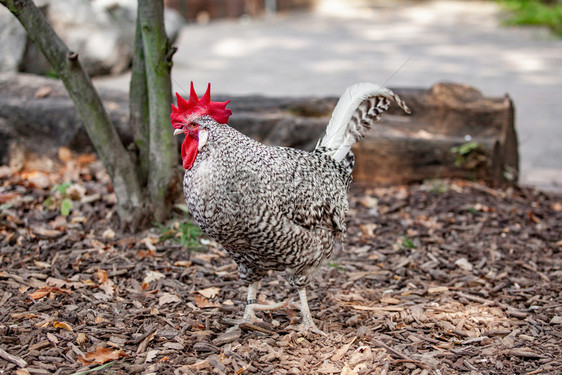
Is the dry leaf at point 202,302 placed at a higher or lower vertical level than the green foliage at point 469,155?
lower

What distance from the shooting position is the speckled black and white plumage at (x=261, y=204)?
3289mm

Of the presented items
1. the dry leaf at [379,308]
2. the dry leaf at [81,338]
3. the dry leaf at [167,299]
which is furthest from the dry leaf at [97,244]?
the dry leaf at [379,308]

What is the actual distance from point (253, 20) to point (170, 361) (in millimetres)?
17696

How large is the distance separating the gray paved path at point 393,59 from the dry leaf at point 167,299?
4773 mm

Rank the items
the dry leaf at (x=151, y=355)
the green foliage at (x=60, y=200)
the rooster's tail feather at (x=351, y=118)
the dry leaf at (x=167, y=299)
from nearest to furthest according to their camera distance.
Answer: the dry leaf at (x=151, y=355) → the dry leaf at (x=167, y=299) → the rooster's tail feather at (x=351, y=118) → the green foliage at (x=60, y=200)

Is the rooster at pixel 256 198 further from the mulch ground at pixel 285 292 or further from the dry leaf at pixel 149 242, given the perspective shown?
the dry leaf at pixel 149 242

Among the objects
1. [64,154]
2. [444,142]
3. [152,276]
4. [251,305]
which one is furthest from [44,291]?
[444,142]

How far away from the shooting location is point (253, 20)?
19.8 meters

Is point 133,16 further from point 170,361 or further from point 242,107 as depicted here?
point 170,361

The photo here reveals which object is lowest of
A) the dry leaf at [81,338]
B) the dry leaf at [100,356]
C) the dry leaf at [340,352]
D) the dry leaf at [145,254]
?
the dry leaf at [340,352]

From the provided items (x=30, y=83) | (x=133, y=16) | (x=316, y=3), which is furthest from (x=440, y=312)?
(x=316, y=3)

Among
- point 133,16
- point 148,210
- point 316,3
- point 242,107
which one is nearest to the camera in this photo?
point 148,210

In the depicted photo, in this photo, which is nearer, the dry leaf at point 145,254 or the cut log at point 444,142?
the dry leaf at point 145,254

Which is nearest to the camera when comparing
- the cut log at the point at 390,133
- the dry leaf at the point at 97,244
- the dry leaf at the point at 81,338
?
the dry leaf at the point at 81,338
